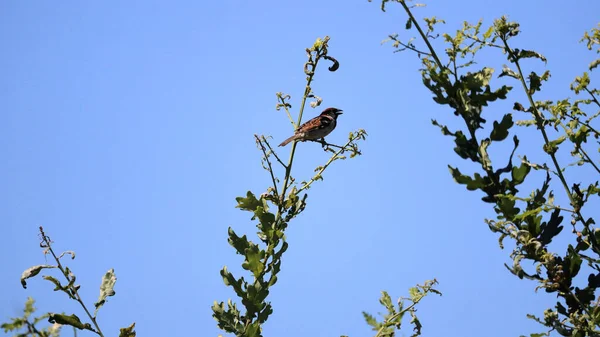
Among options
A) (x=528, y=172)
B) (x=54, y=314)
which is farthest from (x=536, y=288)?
(x=54, y=314)

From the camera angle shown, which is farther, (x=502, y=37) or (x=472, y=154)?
(x=502, y=37)

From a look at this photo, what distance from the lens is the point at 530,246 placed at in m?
3.34

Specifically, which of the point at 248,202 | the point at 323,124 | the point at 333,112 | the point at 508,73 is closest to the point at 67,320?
the point at 248,202

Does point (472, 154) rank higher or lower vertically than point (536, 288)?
higher

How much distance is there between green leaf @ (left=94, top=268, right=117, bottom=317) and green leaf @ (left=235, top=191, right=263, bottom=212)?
4.71 ft

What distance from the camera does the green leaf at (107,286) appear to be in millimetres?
3928

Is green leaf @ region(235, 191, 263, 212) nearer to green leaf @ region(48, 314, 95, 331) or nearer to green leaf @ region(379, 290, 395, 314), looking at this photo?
green leaf @ region(379, 290, 395, 314)

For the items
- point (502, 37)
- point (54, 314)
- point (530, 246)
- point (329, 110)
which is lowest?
point (530, 246)

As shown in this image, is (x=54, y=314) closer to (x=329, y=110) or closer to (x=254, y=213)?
(x=254, y=213)

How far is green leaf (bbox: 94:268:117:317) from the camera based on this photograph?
12.9ft

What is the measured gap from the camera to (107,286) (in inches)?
158

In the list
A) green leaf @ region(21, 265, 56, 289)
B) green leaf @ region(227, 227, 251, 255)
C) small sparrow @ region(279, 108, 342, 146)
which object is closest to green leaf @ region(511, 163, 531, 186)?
green leaf @ region(227, 227, 251, 255)

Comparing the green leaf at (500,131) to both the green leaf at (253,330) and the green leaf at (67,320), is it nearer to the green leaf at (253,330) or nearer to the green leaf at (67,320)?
the green leaf at (253,330)

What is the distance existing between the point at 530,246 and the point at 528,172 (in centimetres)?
38
